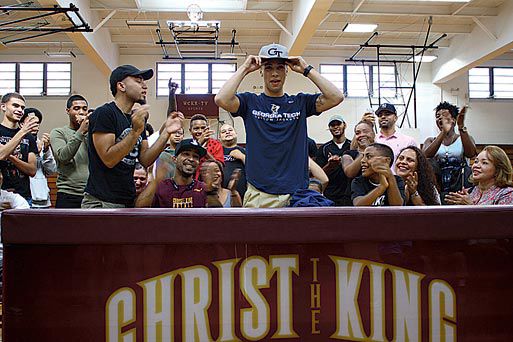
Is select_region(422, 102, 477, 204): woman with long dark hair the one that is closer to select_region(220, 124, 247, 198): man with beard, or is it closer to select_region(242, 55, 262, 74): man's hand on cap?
select_region(220, 124, 247, 198): man with beard

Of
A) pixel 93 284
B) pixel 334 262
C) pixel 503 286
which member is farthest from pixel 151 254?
pixel 503 286

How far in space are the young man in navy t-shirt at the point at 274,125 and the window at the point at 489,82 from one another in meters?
13.6

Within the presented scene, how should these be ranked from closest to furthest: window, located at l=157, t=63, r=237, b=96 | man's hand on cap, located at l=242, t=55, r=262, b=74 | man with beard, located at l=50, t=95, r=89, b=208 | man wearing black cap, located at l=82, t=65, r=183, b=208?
man wearing black cap, located at l=82, t=65, r=183, b=208, man's hand on cap, located at l=242, t=55, r=262, b=74, man with beard, located at l=50, t=95, r=89, b=208, window, located at l=157, t=63, r=237, b=96

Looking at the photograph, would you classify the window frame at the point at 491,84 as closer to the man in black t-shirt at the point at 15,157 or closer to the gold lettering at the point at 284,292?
the man in black t-shirt at the point at 15,157

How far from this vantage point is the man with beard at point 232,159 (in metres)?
4.18

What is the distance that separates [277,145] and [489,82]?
558 inches

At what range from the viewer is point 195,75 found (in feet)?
47.9

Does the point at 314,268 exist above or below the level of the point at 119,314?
above

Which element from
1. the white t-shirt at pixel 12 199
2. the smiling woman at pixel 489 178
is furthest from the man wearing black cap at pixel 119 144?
the smiling woman at pixel 489 178

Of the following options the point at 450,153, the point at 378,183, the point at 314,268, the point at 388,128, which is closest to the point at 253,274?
the point at 314,268

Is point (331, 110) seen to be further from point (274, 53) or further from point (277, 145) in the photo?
point (277, 145)

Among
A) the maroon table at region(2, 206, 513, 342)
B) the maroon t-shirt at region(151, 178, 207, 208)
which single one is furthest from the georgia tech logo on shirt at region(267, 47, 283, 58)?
the maroon table at region(2, 206, 513, 342)

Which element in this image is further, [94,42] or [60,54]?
[60,54]

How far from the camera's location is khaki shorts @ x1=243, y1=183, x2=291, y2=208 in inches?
105
